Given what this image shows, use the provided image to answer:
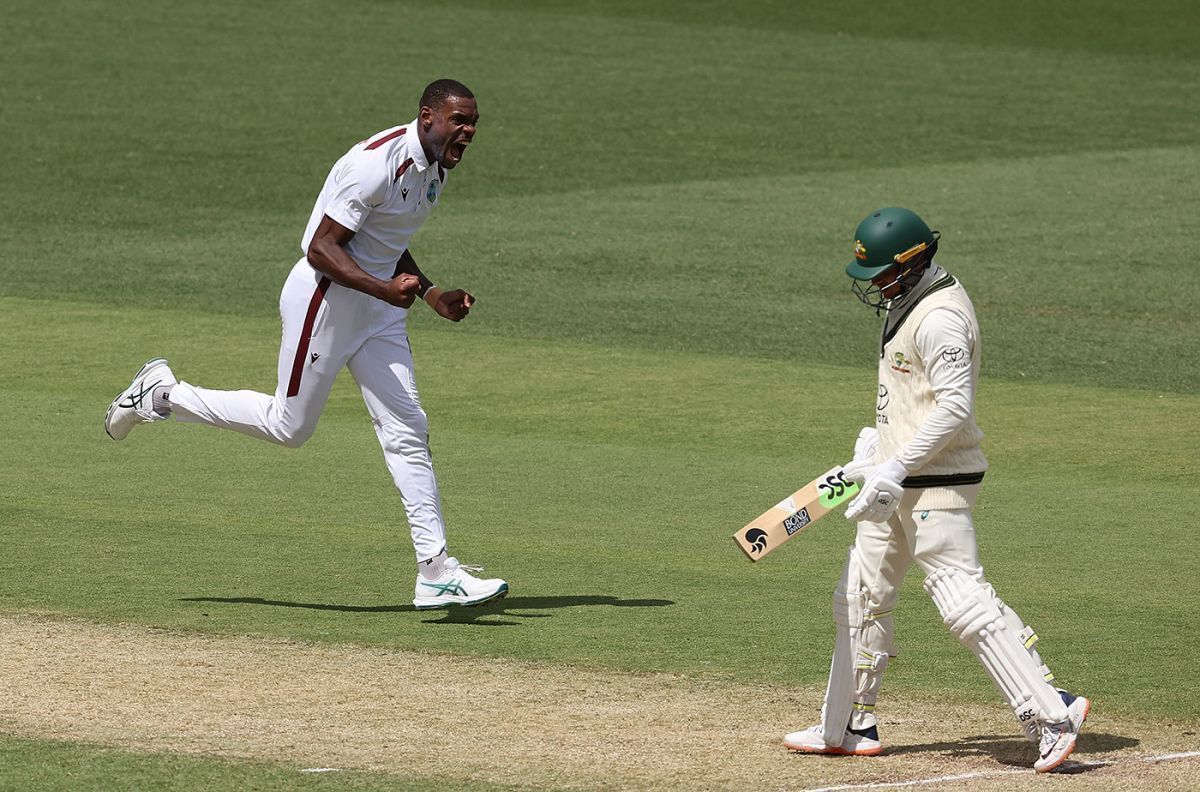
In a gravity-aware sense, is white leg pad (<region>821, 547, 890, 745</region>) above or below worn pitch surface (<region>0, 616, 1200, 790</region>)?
above

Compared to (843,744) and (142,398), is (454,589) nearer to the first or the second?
(142,398)

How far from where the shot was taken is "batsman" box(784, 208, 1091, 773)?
7.01 m

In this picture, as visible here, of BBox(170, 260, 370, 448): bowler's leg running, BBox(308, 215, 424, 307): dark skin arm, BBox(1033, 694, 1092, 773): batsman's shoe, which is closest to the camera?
BBox(1033, 694, 1092, 773): batsman's shoe

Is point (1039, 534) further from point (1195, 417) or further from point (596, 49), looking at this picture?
point (596, 49)

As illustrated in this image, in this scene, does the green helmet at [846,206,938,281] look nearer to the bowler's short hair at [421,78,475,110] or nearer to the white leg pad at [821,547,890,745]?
the white leg pad at [821,547,890,745]

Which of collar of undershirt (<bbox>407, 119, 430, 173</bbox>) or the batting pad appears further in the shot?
collar of undershirt (<bbox>407, 119, 430, 173</bbox>)

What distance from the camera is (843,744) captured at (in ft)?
23.7

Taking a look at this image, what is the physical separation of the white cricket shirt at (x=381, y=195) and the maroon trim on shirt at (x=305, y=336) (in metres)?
0.21

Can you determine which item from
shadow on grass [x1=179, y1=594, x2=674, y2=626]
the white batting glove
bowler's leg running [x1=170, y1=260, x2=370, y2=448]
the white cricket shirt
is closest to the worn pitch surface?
shadow on grass [x1=179, y1=594, x2=674, y2=626]

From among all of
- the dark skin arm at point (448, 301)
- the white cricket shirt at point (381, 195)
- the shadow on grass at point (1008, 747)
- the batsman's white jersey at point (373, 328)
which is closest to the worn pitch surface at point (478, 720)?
the shadow on grass at point (1008, 747)

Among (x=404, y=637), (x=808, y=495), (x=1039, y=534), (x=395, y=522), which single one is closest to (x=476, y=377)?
(x=395, y=522)

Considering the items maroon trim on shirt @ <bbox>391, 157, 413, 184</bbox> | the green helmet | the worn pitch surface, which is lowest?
the worn pitch surface

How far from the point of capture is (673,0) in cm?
3872

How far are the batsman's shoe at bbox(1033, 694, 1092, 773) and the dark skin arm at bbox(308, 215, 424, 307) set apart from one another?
3.52 meters
